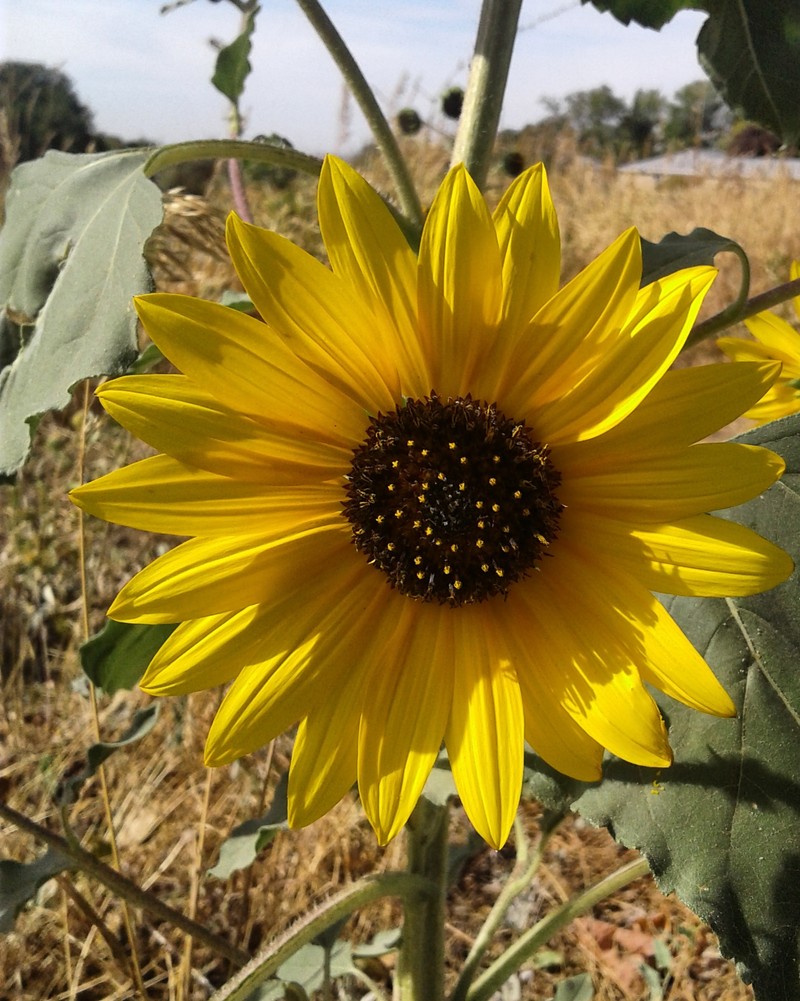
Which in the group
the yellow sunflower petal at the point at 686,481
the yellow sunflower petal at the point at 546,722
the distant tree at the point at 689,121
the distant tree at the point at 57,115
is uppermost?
the distant tree at the point at 689,121

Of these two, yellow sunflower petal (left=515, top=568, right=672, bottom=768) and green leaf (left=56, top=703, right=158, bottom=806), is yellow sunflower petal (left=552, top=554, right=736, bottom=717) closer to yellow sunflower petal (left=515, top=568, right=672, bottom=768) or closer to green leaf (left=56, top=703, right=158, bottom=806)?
yellow sunflower petal (left=515, top=568, right=672, bottom=768)

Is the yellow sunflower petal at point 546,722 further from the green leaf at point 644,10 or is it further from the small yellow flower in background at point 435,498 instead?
the green leaf at point 644,10

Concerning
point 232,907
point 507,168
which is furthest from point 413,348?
point 507,168

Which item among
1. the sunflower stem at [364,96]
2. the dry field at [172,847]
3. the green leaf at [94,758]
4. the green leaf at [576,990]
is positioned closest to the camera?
the sunflower stem at [364,96]

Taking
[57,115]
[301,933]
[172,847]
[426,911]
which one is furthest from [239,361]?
[57,115]

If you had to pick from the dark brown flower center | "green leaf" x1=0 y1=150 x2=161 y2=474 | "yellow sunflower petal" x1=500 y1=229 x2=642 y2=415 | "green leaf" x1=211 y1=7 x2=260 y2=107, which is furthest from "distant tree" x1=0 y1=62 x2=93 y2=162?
"yellow sunflower petal" x1=500 y1=229 x2=642 y2=415

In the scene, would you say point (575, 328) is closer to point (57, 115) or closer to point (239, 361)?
point (239, 361)

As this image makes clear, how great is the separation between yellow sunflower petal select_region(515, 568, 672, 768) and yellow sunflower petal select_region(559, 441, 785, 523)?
9 cm

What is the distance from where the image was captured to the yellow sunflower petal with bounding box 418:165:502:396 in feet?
2.22

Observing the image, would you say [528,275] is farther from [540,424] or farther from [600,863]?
[600,863]

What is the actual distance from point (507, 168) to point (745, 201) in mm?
5460

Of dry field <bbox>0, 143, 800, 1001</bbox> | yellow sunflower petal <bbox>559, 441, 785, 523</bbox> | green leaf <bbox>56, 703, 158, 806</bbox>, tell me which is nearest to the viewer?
yellow sunflower petal <bbox>559, 441, 785, 523</bbox>

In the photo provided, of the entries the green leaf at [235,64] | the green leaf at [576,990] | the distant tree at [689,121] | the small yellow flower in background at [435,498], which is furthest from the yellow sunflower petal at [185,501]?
the distant tree at [689,121]

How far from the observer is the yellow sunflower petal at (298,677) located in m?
0.79
